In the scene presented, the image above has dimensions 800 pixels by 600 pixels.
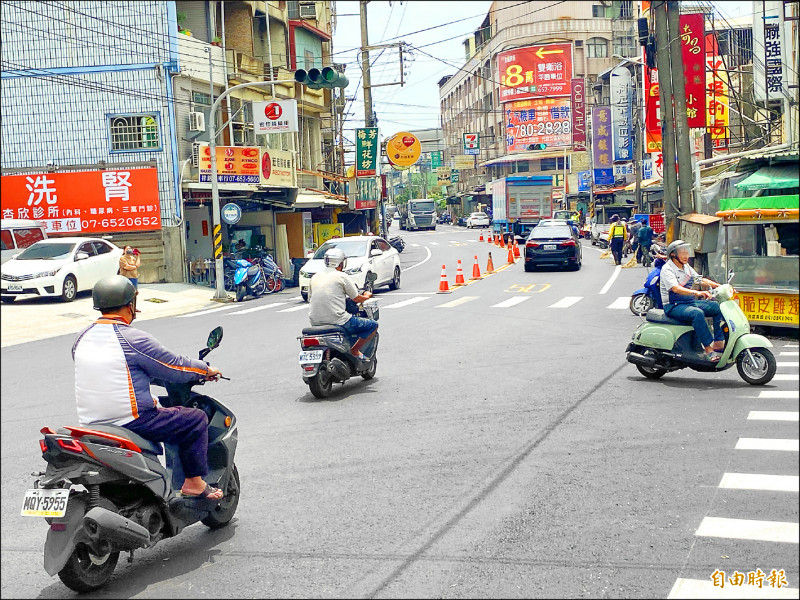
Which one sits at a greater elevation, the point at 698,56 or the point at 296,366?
the point at 698,56

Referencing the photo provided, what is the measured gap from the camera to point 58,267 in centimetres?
2030

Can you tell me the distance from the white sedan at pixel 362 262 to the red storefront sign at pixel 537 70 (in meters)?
53.8

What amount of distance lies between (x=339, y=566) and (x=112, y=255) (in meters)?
19.3

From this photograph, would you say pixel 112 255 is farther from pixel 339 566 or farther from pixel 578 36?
pixel 578 36

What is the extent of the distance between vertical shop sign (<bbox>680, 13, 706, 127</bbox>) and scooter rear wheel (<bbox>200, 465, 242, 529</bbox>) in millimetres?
19045

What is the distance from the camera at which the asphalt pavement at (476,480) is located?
A: 14.3ft

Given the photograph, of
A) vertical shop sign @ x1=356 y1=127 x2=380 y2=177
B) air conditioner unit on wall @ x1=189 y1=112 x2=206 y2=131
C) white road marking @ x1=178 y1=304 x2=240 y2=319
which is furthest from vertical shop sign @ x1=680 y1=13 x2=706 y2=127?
vertical shop sign @ x1=356 y1=127 x2=380 y2=177

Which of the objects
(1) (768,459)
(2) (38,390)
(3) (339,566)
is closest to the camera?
(1) (768,459)

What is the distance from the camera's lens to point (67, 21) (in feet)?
85.6

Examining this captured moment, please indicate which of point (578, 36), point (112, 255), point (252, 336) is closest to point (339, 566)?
point (252, 336)

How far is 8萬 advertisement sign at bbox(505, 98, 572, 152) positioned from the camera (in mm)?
79938

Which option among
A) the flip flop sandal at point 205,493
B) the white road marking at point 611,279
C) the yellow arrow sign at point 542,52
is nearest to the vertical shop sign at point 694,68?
the white road marking at point 611,279

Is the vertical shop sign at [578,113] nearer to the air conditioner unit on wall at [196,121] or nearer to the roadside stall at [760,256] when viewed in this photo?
the air conditioner unit on wall at [196,121]

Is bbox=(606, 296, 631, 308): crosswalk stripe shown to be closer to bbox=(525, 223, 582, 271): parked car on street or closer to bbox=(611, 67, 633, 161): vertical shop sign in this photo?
bbox=(525, 223, 582, 271): parked car on street
